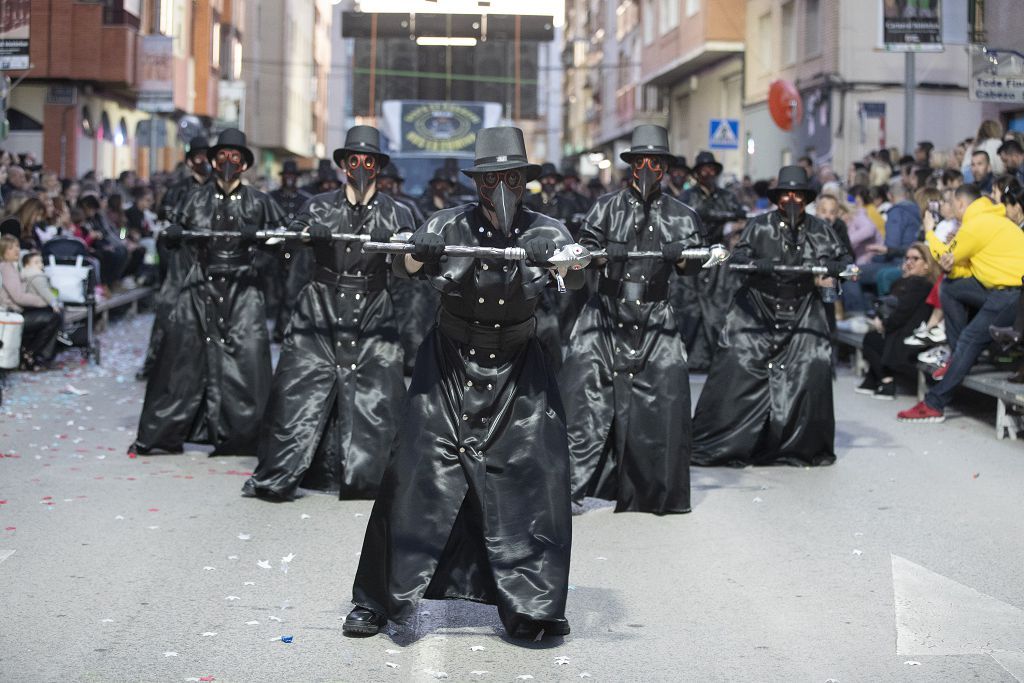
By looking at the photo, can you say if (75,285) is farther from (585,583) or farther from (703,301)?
(585,583)

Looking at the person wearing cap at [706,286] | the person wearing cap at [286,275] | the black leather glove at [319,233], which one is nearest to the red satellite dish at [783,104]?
the person wearing cap at [286,275]

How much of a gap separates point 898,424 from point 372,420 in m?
5.30

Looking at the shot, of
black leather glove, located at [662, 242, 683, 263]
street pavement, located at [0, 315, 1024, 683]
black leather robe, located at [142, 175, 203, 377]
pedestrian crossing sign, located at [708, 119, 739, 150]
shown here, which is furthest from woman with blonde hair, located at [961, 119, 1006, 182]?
pedestrian crossing sign, located at [708, 119, 739, 150]

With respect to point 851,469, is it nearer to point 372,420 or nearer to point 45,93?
point 372,420

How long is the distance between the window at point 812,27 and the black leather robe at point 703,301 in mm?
16522

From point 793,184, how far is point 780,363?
119cm

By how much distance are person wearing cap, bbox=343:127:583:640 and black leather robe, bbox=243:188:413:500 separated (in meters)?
3.09

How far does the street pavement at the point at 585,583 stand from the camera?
6.02m

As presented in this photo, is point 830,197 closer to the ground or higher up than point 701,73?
closer to the ground

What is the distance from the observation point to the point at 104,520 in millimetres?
8727

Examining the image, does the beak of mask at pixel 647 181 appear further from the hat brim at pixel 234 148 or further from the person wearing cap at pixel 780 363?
the hat brim at pixel 234 148

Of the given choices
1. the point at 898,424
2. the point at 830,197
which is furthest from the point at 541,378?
the point at 830,197

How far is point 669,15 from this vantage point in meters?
46.4

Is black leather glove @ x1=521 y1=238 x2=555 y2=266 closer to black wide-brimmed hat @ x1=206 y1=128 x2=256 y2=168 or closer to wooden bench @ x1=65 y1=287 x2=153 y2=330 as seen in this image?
black wide-brimmed hat @ x1=206 y1=128 x2=256 y2=168
